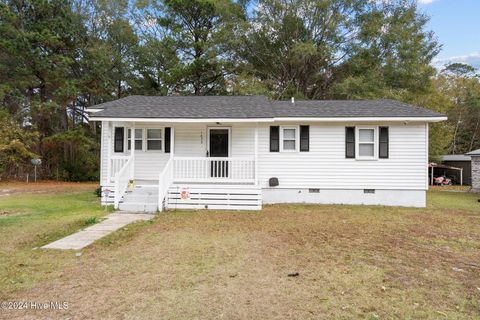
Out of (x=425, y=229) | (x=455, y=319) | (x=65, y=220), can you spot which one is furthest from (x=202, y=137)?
(x=455, y=319)

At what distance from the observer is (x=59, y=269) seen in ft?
14.9

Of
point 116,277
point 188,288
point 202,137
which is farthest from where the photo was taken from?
point 202,137

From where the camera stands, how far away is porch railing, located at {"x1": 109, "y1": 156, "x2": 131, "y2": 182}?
1088 cm

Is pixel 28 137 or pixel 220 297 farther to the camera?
pixel 28 137

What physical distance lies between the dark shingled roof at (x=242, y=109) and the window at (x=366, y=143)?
667 mm

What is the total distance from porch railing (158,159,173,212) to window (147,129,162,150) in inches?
70.9

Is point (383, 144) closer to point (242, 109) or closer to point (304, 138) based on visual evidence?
point (304, 138)

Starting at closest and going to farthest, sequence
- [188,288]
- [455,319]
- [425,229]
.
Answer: [455,319]
[188,288]
[425,229]

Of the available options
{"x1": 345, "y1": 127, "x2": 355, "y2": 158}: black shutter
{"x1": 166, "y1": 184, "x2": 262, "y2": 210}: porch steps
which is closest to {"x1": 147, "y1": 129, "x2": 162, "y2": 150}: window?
{"x1": 166, "y1": 184, "x2": 262, "y2": 210}: porch steps

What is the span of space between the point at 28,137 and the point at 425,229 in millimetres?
21809

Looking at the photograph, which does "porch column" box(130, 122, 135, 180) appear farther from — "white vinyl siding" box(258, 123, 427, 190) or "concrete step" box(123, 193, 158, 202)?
"white vinyl siding" box(258, 123, 427, 190)

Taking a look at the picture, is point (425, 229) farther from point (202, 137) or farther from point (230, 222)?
point (202, 137)

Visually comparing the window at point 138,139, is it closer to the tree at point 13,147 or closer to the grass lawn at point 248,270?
the grass lawn at point 248,270

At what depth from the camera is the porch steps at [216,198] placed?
1032 cm
